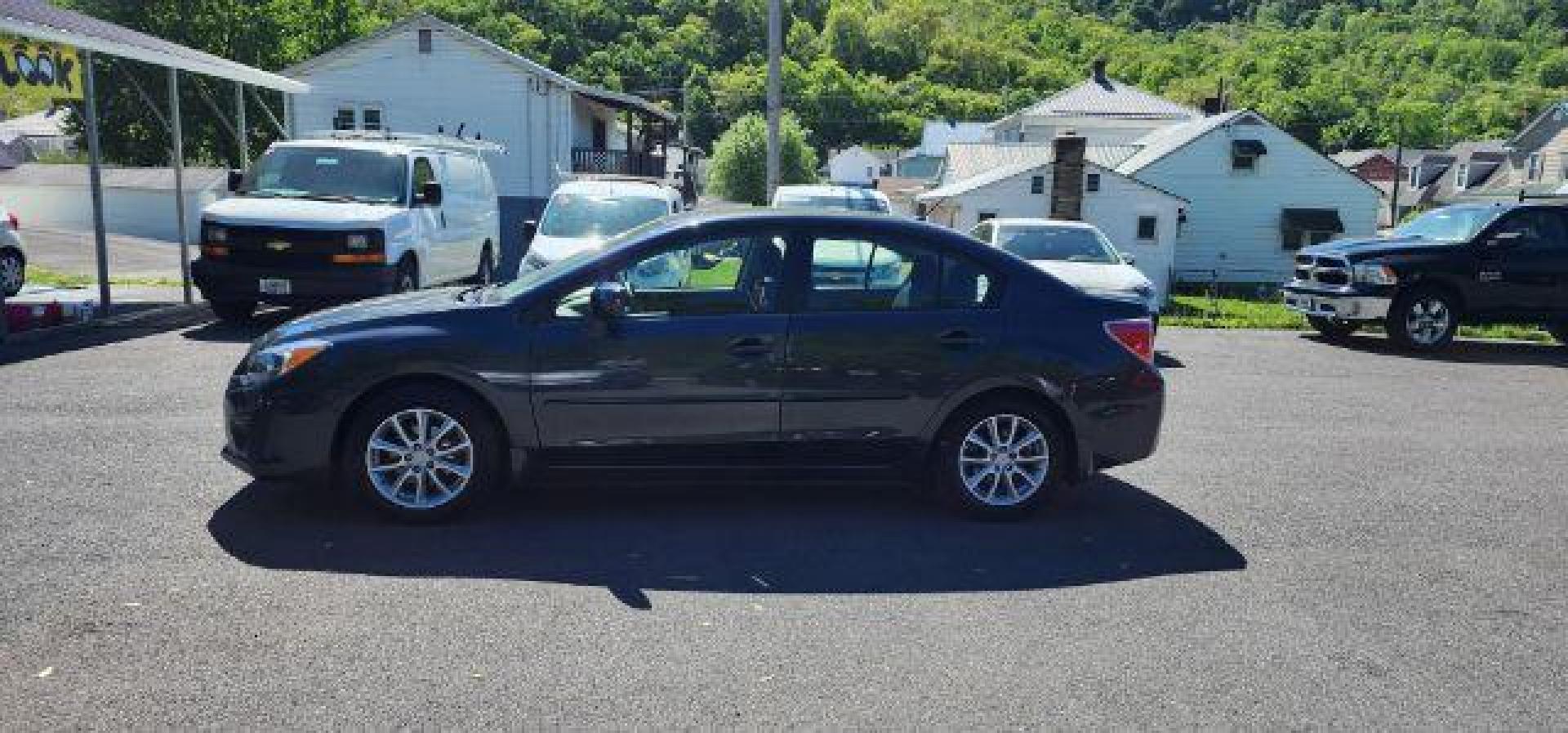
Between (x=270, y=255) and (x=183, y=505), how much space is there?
22.9ft

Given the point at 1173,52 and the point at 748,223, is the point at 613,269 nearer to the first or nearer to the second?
the point at 748,223

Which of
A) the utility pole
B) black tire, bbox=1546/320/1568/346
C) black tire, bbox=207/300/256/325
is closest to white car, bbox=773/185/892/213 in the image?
the utility pole

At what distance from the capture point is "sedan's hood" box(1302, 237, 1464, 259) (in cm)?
1430

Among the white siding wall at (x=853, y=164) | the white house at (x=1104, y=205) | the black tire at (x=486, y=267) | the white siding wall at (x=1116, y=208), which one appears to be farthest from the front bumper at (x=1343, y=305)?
the white siding wall at (x=853, y=164)

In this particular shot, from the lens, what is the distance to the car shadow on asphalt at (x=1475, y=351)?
13.7 m

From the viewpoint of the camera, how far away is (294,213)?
40.8 feet

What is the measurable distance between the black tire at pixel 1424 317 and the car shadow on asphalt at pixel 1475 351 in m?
0.17

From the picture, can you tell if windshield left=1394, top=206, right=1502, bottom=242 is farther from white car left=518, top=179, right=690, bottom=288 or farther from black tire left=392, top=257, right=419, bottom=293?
black tire left=392, top=257, right=419, bottom=293

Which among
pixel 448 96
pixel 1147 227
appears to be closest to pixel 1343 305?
pixel 1147 227

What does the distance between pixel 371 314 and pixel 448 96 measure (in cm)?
2910

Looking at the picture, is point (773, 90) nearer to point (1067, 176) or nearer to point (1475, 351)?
point (1067, 176)

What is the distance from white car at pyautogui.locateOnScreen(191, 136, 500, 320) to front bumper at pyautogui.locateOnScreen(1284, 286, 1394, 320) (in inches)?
438

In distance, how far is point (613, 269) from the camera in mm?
5902

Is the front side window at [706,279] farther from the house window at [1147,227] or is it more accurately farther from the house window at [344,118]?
the house window at [1147,227]
